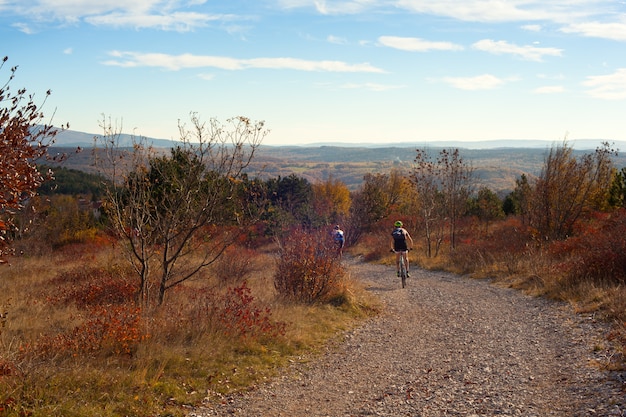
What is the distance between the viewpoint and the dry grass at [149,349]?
20.3 ft

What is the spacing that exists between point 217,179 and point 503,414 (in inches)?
282

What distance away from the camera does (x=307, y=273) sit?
12.7 meters

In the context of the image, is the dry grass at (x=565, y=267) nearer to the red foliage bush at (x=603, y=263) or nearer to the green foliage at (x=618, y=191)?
the red foliage bush at (x=603, y=263)

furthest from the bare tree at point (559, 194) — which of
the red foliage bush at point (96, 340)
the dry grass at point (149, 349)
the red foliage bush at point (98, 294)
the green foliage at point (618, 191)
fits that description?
the red foliage bush at point (96, 340)

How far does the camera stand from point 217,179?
35.8 feet

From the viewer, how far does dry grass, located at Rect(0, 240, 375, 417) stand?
618 cm

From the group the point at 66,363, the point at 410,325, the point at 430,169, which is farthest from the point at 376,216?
the point at 66,363

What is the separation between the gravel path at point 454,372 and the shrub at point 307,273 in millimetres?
1592

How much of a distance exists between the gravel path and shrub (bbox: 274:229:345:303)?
1592mm

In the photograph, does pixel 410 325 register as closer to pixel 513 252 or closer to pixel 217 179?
pixel 217 179

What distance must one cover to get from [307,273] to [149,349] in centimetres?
548

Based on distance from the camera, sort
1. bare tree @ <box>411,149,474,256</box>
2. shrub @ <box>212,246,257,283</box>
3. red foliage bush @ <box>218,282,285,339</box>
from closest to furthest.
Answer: red foliage bush @ <box>218,282,285,339</box> → shrub @ <box>212,246,257,283</box> → bare tree @ <box>411,149,474,256</box>

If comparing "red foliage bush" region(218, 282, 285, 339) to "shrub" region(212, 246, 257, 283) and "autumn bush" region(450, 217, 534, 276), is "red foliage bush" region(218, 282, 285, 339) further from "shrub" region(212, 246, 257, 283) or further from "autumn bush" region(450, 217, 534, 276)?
"autumn bush" region(450, 217, 534, 276)

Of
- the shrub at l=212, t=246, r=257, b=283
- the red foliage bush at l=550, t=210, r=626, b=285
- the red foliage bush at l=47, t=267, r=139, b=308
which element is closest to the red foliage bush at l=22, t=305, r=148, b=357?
the red foliage bush at l=47, t=267, r=139, b=308
